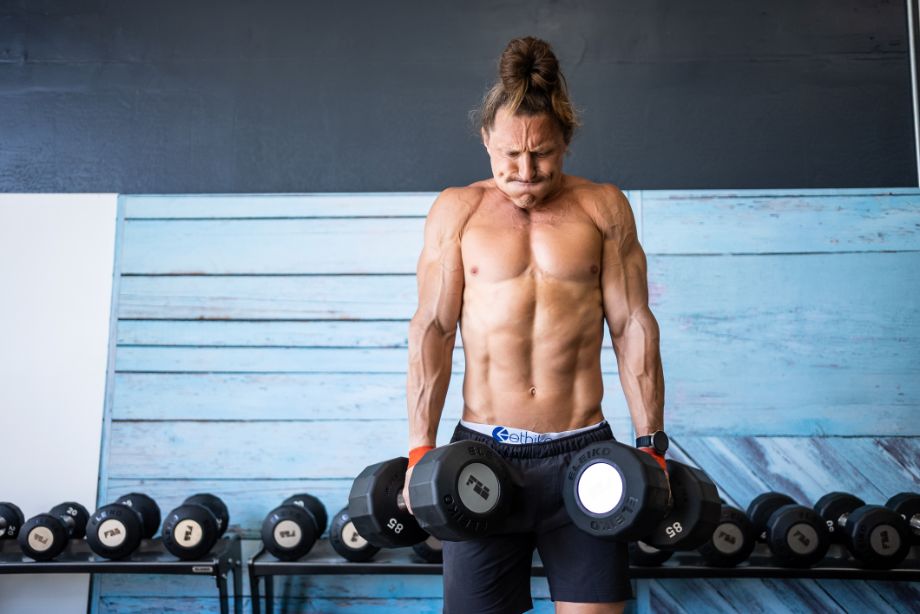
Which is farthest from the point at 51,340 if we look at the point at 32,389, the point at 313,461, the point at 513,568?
the point at 513,568

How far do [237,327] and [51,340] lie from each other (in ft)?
2.37

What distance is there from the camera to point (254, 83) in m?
3.24

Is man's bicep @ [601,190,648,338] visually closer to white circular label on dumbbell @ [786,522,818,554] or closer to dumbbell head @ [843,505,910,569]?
white circular label on dumbbell @ [786,522,818,554]

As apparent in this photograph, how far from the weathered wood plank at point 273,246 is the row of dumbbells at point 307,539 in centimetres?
94

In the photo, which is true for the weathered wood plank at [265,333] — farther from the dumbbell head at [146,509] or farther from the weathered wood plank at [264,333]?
the dumbbell head at [146,509]

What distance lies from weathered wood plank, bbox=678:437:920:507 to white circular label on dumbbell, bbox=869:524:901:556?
1.50 feet

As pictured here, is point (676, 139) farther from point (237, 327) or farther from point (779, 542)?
point (237, 327)

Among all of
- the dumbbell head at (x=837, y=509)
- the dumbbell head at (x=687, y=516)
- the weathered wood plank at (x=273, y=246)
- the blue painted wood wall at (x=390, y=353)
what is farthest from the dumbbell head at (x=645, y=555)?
the weathered wood plank at (x=273, y=246)

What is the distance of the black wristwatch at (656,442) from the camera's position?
1.78m

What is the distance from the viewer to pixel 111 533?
259cm

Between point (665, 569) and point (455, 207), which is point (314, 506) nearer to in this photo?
point (665, 569)

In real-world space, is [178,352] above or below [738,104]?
below

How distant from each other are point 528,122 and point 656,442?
0.77m

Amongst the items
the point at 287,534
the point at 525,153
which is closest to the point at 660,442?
the point at 525,153
